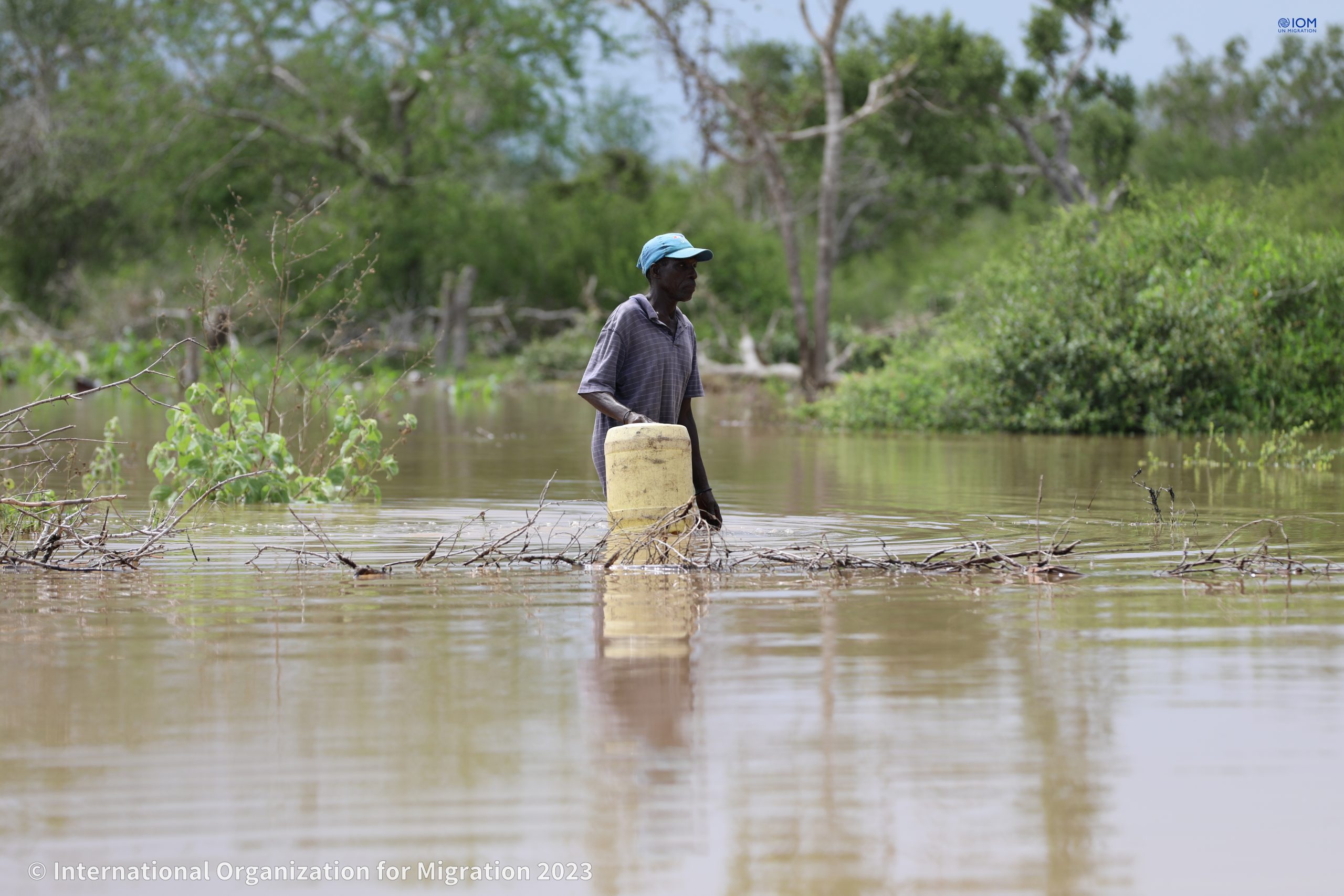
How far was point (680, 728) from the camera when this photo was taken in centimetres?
425

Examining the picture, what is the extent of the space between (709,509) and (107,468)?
18.5 feet

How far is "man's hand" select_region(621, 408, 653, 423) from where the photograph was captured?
7430mm

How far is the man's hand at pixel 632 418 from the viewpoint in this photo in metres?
7.43

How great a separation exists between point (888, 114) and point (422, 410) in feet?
50.0

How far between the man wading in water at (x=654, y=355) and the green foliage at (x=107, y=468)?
3806 mm

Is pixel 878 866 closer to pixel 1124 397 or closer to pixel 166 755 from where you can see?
Answer: pixel 166 755

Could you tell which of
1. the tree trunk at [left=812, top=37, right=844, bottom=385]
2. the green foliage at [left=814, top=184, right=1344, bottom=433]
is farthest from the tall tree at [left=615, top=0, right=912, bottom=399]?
the green foliage at [left=814, top=184, right=1344, bottom=433]

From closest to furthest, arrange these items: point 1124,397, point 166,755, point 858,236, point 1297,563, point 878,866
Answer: point 878,866, point 166,755, point 1297,563, point 1124,397, point 858,236

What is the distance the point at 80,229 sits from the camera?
44969 millimetres

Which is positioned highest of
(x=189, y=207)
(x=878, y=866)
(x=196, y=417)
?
(x=189, y=207)

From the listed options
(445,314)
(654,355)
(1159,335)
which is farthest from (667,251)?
(445,314)

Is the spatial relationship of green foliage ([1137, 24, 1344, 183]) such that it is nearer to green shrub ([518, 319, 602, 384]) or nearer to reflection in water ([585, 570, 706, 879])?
green shrub ([518, 319, 602, 384])

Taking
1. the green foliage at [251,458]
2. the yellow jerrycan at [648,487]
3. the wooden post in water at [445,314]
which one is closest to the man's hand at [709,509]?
the yellow jerrycan at [648,487]

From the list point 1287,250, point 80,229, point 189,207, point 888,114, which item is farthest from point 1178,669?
point 80,229
